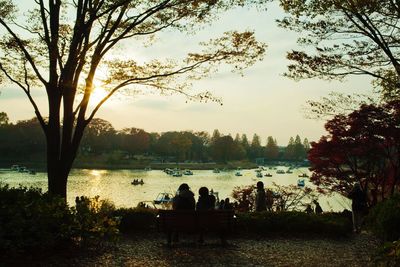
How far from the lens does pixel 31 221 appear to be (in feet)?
25.3

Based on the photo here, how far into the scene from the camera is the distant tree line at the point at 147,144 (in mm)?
115625

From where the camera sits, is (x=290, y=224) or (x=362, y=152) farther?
(x=362, y=152)

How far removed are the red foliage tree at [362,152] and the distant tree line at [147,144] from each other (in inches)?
4059

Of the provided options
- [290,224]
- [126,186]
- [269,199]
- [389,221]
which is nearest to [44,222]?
[290,224]

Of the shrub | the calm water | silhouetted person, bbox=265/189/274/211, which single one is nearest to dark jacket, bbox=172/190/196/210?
the shrub

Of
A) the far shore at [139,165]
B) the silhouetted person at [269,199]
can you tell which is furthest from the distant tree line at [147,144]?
the silhouetted person at [269,199]

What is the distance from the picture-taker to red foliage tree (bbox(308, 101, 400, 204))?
1883 centimetres

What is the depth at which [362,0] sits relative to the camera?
1235 cm

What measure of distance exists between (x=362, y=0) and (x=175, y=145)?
5349 inches

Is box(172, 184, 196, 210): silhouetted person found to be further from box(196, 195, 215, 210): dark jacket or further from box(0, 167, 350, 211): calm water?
box(0, 167, 350, 211): calm water

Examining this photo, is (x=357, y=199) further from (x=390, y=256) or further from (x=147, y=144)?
(x=147, y=144)

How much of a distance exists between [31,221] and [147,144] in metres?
136

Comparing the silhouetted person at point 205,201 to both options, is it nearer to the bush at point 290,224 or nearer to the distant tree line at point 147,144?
the bush at point 290,224

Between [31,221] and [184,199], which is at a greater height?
[184,199]
